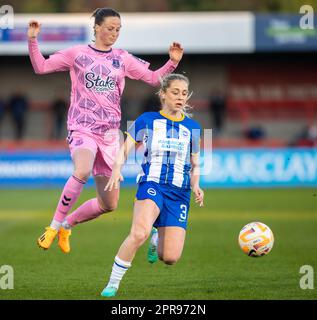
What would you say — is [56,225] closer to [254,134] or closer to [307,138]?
[307,138]

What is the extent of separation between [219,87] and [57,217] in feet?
85.5

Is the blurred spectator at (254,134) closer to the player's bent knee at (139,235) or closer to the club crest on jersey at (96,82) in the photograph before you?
the club crest on jersey at (96,82)

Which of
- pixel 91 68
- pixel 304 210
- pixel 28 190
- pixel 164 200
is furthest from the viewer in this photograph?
pixel 28 190

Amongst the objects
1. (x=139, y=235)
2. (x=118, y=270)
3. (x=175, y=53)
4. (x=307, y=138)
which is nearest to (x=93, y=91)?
(x=175, y=53)

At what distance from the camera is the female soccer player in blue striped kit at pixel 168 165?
8641 millimetres

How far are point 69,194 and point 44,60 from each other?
1.48 metres

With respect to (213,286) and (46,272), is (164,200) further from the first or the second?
(46,272)

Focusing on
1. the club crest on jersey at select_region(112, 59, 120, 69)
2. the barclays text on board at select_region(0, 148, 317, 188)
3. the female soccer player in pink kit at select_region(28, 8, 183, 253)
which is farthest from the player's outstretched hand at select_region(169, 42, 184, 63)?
the barclays text on board at select_region(0, 148, 317, 188)

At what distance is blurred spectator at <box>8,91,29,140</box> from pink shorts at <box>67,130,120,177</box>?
22765 millimetres

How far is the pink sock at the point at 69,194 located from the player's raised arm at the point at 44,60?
3.97 ft

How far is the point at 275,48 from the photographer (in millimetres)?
32781

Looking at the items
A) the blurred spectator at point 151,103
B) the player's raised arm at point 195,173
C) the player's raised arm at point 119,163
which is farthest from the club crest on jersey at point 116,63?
the blurred spectator at point 151,103

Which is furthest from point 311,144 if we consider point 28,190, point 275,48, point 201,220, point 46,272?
point 46,272

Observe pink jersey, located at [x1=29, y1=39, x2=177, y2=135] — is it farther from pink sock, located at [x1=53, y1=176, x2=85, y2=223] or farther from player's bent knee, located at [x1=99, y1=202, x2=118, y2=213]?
player's bent knee, located at [x1=99, y1=202, x2=118, y2=213]
